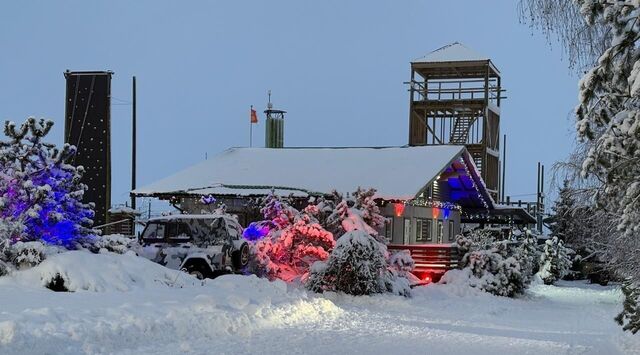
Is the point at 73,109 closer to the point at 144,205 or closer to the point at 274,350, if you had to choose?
the point at 144,205

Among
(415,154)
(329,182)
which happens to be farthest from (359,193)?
(415,154)

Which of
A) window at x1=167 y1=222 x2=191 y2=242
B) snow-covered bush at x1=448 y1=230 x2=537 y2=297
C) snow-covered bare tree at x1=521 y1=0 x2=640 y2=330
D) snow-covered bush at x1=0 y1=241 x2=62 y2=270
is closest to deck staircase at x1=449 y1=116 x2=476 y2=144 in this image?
snow-covered bush at x1=448 y1=230 x2=537 y2=297

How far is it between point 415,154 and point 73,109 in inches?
501

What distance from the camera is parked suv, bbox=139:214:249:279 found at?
1955 cm

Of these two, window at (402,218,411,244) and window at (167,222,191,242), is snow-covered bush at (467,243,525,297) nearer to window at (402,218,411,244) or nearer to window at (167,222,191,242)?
window at (402,218,411,244)

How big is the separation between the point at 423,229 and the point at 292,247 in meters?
9.97

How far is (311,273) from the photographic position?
1941cm

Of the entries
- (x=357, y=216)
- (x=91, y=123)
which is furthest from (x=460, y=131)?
(x=91, y=123)

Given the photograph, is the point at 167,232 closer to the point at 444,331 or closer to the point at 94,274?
the point at 94,274

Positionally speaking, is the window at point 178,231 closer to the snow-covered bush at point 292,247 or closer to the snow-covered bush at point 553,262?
the snow-covered bush at point 292,247

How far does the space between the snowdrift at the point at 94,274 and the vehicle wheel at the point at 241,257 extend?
4.18m

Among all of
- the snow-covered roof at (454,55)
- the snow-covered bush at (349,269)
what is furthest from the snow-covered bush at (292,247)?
the snow-covered roof at (454,55)

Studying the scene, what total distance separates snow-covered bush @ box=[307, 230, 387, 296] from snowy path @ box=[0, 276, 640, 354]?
405mm

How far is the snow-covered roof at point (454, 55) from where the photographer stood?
37781 mm
